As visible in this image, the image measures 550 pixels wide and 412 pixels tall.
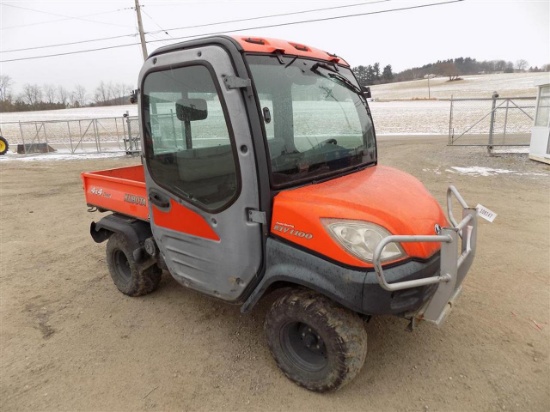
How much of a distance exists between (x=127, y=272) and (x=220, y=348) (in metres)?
1.60

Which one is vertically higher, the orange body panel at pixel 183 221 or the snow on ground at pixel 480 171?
the orange body panel at pixel 183 221

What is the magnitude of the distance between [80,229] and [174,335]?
12.9 ft

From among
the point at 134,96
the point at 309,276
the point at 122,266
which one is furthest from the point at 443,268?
the point at 122,266

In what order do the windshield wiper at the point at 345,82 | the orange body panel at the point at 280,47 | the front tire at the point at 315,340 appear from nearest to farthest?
1. the front tire at the point at 315,340
2. the orange body panel at the point at 280,47
3. the windshield wiper at the point at 345,82

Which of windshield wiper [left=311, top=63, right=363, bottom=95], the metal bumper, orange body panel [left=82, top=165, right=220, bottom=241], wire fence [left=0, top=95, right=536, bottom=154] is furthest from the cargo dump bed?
wire fence [left=0, top=95, right=536, bottom=154]

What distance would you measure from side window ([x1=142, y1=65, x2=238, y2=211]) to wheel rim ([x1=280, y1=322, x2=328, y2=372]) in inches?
39.4

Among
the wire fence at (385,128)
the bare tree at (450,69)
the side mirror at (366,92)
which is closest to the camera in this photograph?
the side mirror at (366,92)

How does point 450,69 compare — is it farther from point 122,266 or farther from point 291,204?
point 291,204

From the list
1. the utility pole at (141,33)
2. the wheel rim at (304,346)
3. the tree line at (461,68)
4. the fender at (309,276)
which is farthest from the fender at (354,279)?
the tree line at (461,68)

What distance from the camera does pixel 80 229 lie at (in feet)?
21.0

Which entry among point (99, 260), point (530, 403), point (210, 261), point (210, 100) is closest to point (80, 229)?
point (99, 260)

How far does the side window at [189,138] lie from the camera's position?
2.61 metres

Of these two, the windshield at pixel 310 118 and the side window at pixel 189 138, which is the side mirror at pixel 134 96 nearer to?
the side window at pixel 189 138

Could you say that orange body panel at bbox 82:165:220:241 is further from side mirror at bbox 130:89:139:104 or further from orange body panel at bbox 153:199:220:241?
side mirror at bbox 130:89:139:104
